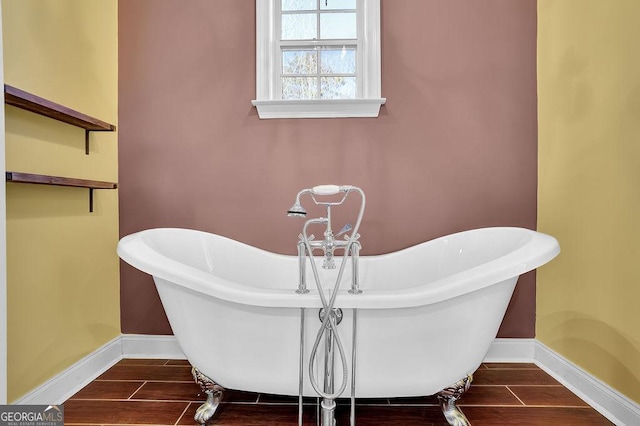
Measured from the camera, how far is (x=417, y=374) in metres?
1.30

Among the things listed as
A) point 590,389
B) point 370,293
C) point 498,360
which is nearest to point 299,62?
point 370,293

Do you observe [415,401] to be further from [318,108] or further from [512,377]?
[318,108]

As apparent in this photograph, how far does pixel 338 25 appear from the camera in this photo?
2195 mm

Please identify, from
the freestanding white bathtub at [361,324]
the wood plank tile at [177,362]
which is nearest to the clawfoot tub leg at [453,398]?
the freestanding white bathtub at [361,324]

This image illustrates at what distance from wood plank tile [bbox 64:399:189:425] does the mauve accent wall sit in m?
0.55

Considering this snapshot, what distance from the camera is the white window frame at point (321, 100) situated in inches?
81.4

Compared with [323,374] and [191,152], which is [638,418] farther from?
[191,152]

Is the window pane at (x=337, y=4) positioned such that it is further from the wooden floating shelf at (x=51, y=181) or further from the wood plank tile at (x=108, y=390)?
the wood plank tile at (x=108, y=390)

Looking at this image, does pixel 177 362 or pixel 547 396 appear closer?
pixel 547 396

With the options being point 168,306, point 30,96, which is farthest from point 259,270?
point 30,96

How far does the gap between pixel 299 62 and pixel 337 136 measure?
1.63 feet

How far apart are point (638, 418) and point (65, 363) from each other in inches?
91.0

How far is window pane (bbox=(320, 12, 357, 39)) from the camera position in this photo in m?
2.19

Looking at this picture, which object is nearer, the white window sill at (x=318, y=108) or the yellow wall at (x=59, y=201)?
the yellow wall at (x=59, y=201)
